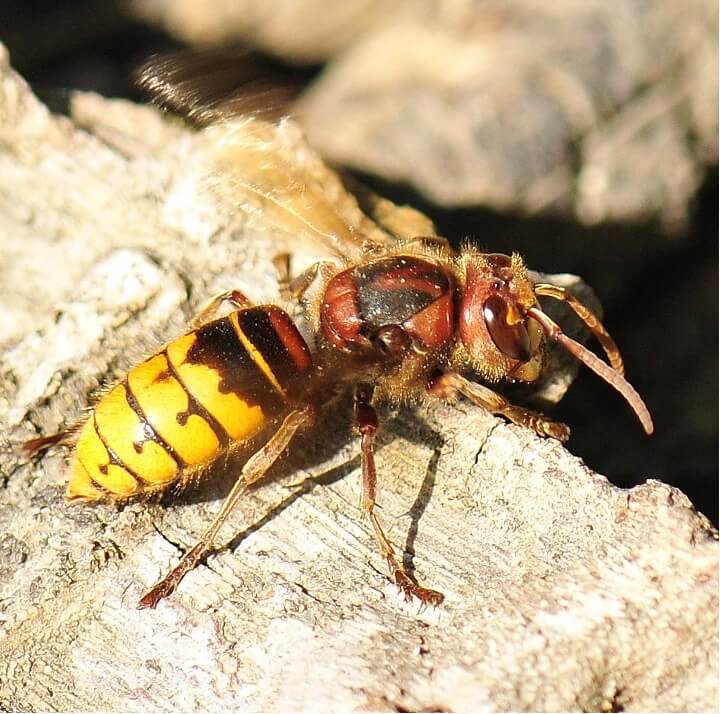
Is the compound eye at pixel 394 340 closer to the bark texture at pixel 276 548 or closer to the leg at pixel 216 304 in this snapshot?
the bark texture at pixel 276 548

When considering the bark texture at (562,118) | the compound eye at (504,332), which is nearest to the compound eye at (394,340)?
the compound eye at (504,332)

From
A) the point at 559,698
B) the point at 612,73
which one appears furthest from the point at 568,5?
the point at 559,698

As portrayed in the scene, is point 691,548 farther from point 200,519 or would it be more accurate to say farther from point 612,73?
point 612,73

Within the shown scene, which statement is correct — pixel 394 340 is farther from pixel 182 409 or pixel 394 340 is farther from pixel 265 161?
pixel 265 161

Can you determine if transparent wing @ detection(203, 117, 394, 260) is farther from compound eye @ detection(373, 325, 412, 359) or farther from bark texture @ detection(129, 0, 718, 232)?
bark texture @ detection(129, 0, 718, 232)

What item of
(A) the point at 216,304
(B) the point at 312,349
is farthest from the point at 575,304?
(A) the point at 216,304

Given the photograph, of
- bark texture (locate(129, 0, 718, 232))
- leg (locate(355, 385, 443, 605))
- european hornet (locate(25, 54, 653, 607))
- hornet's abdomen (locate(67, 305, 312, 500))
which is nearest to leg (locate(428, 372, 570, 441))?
european hornet (locate(25, 54, 653, 607))

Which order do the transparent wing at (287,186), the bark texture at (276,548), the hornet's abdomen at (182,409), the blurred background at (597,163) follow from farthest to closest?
the blurred background at (597,163), the transparent wing at (287,186), the hornet's abdomen at (182,409), the bark texture at (276,548)
